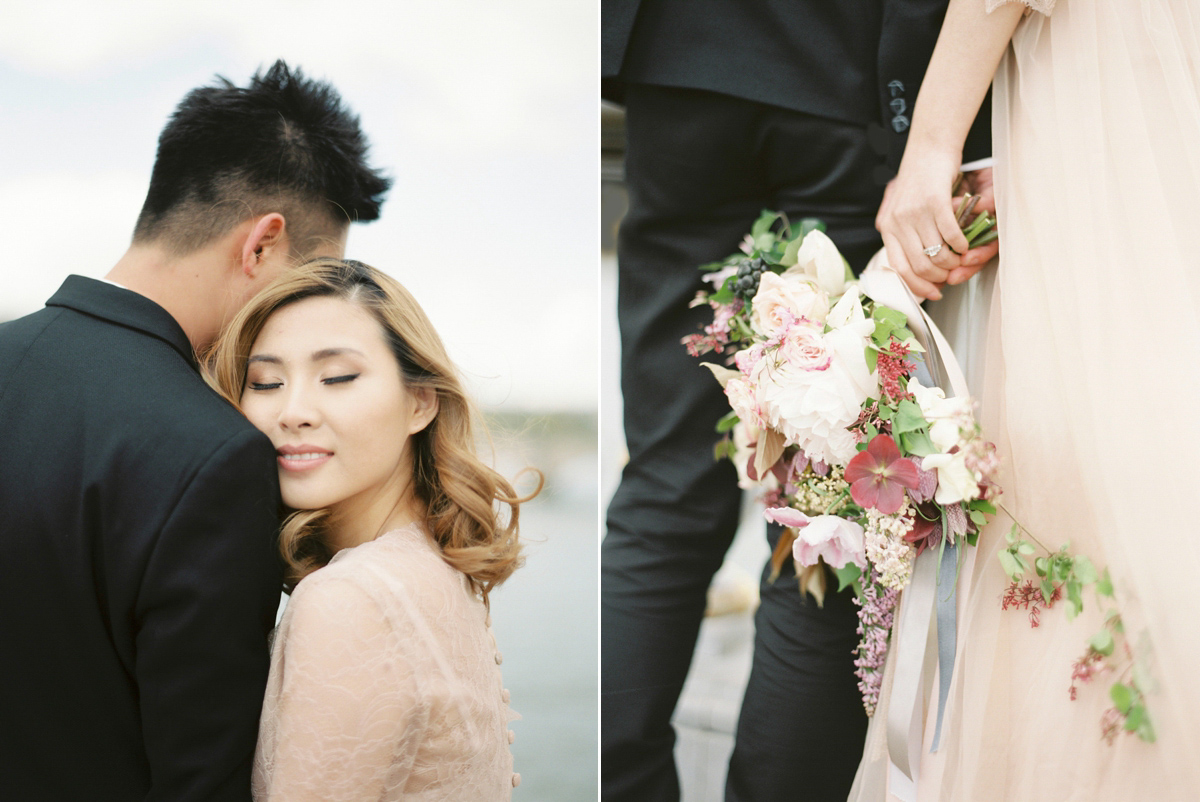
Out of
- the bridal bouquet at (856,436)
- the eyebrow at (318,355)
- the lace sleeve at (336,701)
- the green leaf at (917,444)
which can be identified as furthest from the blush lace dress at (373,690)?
the green leaf at (917,444)

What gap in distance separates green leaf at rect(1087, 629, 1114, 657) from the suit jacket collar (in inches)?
40.7

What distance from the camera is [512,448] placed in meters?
1.11

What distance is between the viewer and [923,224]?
3.26 feet

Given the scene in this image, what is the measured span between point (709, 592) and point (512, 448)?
0.39 metres

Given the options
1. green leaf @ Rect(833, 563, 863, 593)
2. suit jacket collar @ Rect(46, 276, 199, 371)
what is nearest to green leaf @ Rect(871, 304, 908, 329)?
green leaf @ Rect(833, 563, 863, 593)

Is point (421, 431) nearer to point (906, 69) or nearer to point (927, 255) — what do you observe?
point (927, 255)

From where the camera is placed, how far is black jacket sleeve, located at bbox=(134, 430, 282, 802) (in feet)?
2.41

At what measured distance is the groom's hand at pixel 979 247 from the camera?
97 cm

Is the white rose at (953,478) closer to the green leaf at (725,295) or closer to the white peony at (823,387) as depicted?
the white peony at (823,387)

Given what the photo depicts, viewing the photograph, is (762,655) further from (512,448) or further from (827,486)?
(512,448)

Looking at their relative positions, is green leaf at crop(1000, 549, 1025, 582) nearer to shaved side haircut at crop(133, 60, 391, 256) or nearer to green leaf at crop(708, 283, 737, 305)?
green leaf at crop(708, 283, 737, 305)

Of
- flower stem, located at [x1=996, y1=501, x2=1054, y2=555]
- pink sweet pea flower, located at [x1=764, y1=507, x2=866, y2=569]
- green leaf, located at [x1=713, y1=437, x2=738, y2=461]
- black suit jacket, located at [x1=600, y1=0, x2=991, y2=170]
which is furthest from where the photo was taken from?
green leaf, located at [x1=713, y1=437, x2=738, y2=461]

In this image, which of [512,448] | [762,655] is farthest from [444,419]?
[762,655]

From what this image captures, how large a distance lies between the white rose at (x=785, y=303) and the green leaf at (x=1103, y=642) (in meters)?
0.44
